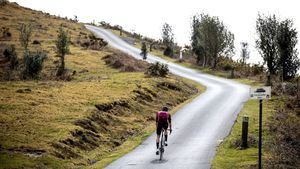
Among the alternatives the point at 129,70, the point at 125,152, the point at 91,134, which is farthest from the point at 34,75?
the point at 125,152

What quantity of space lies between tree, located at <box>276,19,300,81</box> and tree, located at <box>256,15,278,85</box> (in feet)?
7.07

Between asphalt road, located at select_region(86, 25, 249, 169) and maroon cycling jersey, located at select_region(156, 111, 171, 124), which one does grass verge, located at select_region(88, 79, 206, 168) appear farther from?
maroon cycling jersey, located at select_region(156, 111, 171, 124)

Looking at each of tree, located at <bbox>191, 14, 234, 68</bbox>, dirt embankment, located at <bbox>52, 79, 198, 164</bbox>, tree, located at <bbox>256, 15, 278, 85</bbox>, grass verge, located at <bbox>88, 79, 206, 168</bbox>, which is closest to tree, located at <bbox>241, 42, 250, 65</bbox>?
tree, located at <bbox>191, 14, 234, 68</bbox>

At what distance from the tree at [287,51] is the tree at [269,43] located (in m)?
2.15

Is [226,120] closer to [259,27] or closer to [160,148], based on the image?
[160,148]

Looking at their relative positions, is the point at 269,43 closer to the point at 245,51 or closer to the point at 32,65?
the point at 32,65

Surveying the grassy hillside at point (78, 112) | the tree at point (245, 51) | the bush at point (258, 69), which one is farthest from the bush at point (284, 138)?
the tree at point (245, 51)

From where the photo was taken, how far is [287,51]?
167ft

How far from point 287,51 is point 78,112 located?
101 ft

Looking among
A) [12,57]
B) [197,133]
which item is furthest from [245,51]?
[197,133]

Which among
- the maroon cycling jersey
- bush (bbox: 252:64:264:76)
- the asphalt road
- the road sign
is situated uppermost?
the road sign

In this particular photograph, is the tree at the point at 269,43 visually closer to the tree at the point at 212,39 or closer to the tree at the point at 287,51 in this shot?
the tree at the point at 287,51

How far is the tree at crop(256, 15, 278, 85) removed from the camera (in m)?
54.2

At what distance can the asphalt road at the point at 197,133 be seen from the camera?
20375mm
